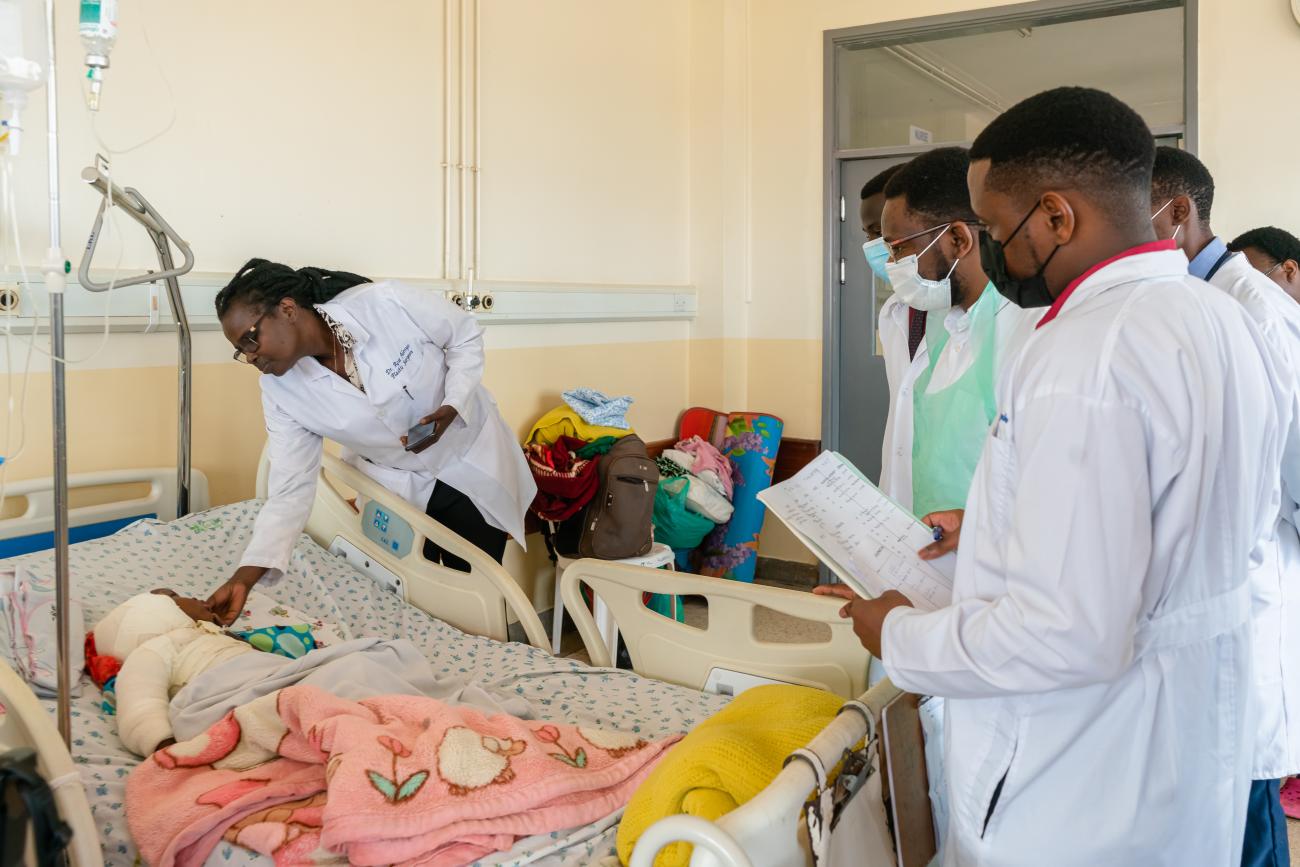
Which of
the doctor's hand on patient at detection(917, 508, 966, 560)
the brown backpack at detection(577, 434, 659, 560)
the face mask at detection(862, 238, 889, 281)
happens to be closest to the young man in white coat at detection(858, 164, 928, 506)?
the face mask at detection(862, 238, 889, 281)

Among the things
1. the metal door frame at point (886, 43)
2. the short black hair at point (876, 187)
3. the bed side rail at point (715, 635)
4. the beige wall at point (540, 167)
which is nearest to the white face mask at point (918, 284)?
the short black hair at point (876, 187)

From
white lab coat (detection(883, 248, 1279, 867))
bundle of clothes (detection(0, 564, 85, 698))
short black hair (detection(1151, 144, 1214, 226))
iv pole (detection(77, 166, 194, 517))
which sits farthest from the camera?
iv pole (detection(77, 166, 194, 517))

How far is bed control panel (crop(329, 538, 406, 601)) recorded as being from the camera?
8.21 feet

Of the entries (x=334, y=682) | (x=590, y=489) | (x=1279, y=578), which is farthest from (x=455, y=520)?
(x=1279, y=578)

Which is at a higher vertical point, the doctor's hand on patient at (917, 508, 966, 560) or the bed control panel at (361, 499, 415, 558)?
the doctor's hand on patient at (917, 508, 966, 560)

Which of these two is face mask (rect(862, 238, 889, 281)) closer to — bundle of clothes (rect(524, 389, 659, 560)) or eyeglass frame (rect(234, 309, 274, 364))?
eyeglass frame (rect(234, 309, 274, 364))

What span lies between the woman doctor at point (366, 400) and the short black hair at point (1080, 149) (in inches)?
64.1

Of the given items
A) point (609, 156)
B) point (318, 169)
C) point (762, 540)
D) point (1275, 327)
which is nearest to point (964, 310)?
point (1275, 327)

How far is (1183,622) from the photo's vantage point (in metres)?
1.09

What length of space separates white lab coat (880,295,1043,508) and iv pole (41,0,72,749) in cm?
142

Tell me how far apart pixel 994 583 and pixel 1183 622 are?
0.21m

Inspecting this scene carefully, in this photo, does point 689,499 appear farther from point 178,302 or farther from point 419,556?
point 178,302

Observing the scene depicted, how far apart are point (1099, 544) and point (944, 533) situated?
0.55 metres

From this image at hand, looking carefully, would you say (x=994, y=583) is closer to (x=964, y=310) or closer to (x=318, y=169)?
(x=964, y=310)
